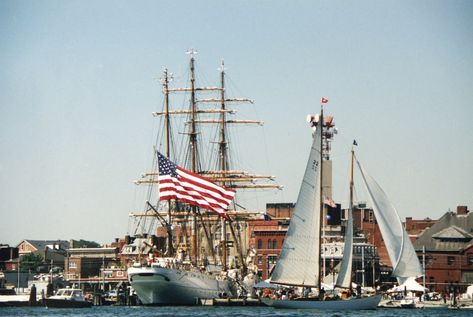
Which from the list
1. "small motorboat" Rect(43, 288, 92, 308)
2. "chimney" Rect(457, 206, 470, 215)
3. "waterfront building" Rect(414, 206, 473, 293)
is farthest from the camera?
"chimney" Rect(457, 206, 470, 215)

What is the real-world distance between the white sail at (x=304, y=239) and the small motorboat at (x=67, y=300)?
39.3 m

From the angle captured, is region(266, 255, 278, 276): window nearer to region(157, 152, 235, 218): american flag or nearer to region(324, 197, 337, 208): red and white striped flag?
region(324, 197, 337, 208): red and white striped flag

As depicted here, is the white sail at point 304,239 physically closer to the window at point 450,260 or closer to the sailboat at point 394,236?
the sailboat at point 394,236

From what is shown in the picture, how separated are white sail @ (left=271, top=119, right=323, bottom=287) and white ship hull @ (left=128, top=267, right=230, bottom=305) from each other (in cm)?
2998

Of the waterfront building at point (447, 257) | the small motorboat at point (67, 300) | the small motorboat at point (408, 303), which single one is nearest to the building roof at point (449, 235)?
the waterfront building at point (447, 257)

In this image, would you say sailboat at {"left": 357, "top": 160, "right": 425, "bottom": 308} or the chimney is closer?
sailboat at {"left": 357, "top": 160, "right": 425, "bottom": 308}

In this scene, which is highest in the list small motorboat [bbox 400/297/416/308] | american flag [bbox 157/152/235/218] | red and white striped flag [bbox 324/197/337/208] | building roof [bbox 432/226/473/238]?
red and white striped flag [bbox 324/197/337/208]

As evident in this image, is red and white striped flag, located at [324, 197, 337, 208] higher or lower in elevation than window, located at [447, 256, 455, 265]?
higher

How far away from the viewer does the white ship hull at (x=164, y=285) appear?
113688mm

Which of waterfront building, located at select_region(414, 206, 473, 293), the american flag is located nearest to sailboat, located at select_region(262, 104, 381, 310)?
the american flag

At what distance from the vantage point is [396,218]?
283ft

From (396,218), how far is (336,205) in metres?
88.0

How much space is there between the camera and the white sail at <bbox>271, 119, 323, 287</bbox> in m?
85.2

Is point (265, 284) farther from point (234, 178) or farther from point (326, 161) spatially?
point (326, 161)
